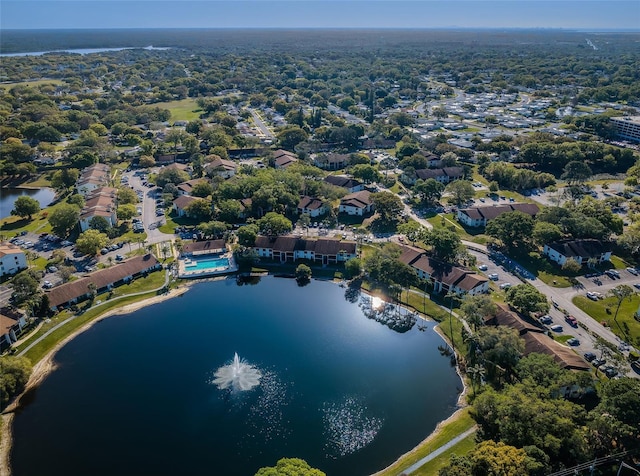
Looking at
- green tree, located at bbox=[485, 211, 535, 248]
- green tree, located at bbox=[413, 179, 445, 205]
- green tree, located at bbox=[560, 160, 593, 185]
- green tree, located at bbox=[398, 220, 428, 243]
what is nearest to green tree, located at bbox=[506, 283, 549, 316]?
green tree, located at bbox=[485, 211, 535, 248]

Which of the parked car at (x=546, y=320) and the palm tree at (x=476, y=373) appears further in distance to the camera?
the parked car at (x=546, y=320)

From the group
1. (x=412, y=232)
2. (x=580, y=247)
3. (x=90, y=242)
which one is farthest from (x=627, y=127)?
(x=90, y=242)

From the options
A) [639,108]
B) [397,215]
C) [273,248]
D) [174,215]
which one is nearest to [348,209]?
[397,215]

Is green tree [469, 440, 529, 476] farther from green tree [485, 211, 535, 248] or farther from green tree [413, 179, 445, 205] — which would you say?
green tree [413, 179, 445, 205]

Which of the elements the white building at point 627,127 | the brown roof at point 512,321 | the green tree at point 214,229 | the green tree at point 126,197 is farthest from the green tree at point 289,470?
the white building at point 627,127

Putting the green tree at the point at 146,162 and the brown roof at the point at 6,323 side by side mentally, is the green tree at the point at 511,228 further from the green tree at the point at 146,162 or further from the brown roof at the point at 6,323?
the green tree at the point at 146,162

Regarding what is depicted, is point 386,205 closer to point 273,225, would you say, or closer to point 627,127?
point 273,225

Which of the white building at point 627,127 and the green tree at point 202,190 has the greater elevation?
the green tree at point 202,190
